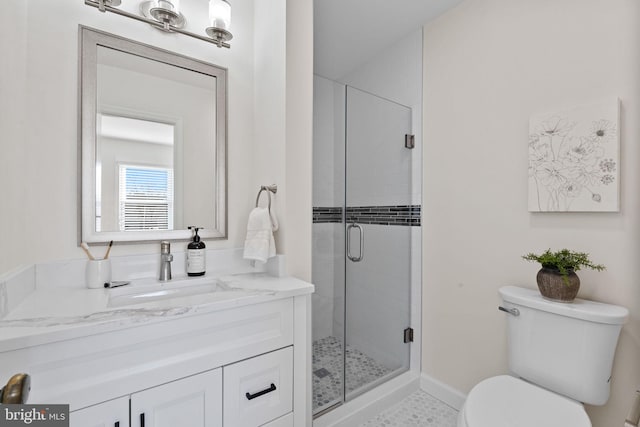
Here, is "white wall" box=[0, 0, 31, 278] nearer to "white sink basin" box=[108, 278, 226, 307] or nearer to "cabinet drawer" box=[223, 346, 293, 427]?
"white sink basin" box=[108, 278, 226, 307]

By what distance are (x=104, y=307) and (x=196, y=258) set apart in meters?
0.46

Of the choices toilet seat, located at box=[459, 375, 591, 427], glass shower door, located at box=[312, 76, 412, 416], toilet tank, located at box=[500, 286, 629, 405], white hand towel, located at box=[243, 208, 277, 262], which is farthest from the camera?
glass shower door, located at box=[312, 76, 412, 416]

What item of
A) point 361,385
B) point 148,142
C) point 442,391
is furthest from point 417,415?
point 148,142

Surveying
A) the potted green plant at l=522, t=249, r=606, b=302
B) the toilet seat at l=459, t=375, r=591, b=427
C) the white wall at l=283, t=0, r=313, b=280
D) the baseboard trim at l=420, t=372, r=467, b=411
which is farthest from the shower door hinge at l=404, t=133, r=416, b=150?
the baseboard trim at l=420, t=372, r=467, b=411

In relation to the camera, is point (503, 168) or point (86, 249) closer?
point (86, 249)

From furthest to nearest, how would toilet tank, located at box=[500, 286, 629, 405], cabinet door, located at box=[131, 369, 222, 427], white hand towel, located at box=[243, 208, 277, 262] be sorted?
1. white hand towel, located at box=[243, 208, 277, 262]
2. toilet tank, located at box=[500, 286, 629, 405]
3. cabinet door, located at box=[131, 369, 222, 427]

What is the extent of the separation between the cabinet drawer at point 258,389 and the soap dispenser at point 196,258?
512 millimetres

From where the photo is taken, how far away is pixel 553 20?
1446 millimetres

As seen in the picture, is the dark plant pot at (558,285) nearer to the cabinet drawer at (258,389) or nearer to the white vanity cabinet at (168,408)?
the cabinet drawer at (258,389)

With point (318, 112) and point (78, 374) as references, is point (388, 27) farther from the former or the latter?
point (78, 374)

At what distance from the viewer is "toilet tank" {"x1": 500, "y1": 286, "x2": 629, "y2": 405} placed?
1.16m

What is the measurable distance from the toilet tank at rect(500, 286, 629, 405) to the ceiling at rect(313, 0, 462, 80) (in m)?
1.74

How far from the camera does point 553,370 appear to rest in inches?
49.6

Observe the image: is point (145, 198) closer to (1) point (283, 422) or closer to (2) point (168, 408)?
(2) point (168, 408)
